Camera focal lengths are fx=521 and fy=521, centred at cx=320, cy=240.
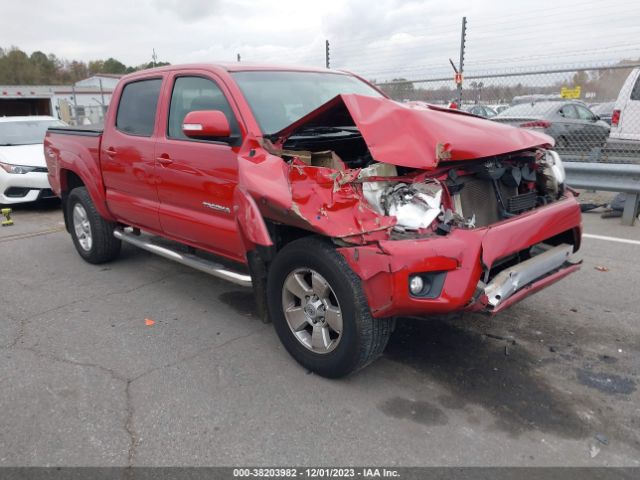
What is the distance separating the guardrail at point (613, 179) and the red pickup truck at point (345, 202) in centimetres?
343

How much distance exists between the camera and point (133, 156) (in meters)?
4.59

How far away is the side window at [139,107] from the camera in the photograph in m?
4.51

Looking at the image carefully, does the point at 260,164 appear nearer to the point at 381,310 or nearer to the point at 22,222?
the point at 381,310

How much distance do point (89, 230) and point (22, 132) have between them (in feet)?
17.6

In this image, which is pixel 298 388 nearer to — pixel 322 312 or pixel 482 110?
pixel 322 312

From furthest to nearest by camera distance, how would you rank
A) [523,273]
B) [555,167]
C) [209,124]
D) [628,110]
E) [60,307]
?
[628,110]
[60,307]
[555,167]
[209,124]
[523,273]

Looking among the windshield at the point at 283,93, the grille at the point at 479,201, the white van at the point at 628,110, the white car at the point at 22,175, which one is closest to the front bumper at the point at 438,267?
the grille at the point at 479,201

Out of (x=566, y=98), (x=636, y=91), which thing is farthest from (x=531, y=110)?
(x=636, y=91)

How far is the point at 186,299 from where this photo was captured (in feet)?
15.2

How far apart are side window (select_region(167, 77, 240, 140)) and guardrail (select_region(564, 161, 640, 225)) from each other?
5.10 meters

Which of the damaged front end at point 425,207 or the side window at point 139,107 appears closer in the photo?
the damaged front end at point 425,207

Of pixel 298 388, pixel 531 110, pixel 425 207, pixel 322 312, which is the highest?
pixel 531 110

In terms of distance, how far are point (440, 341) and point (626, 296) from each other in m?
1.87

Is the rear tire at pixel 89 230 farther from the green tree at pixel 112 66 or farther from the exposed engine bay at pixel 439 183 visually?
the green tree at pixel 112 66
